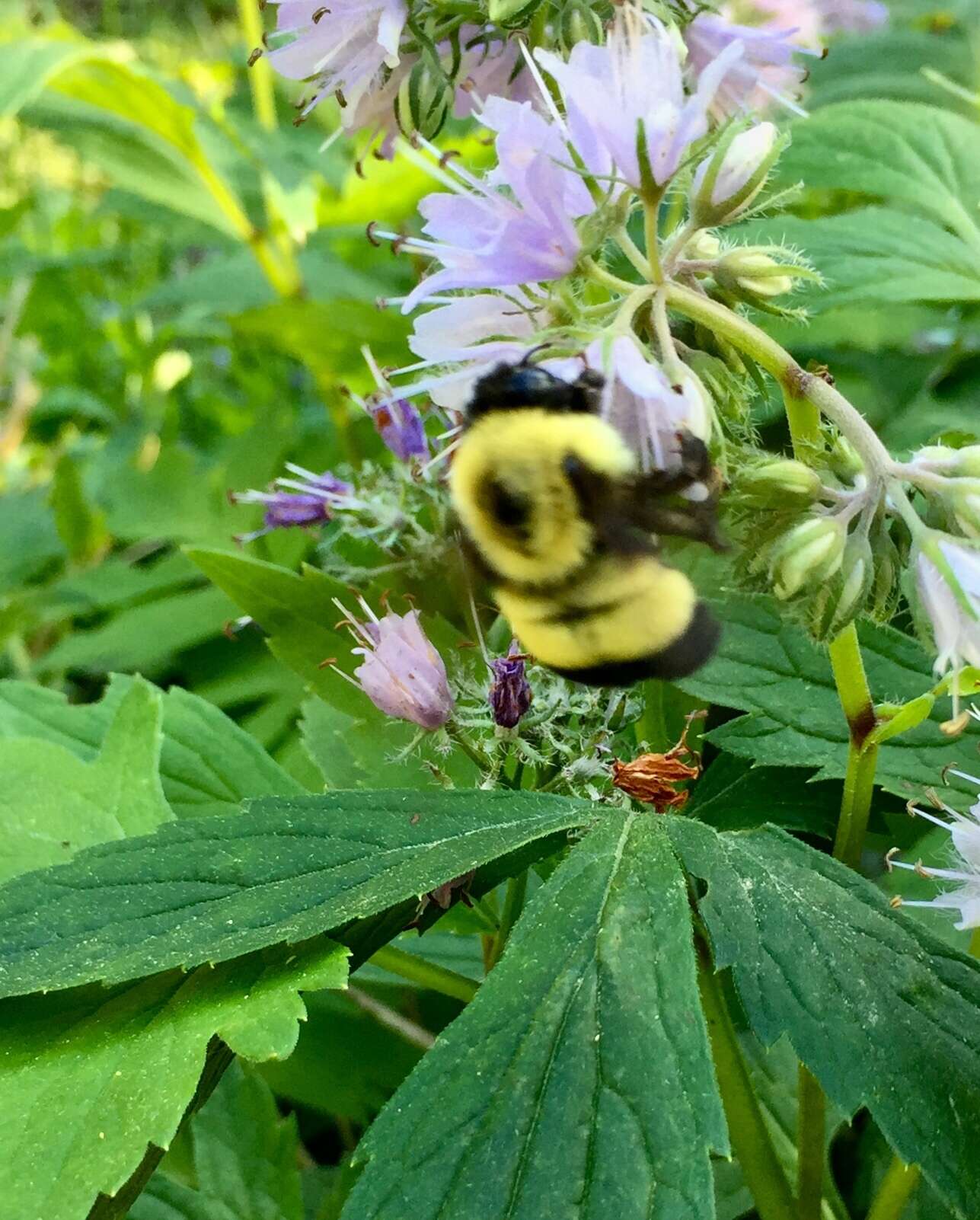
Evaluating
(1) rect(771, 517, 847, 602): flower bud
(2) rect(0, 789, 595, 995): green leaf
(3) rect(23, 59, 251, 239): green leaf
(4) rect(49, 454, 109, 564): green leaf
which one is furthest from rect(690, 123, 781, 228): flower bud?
(4) rect(49, 454, 109, 564): green leaf

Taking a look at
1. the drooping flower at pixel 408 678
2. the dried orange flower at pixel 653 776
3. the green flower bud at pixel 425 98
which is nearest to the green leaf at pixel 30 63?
the green flower bud at pixel 425 98

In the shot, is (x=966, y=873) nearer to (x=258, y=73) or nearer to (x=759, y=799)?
(x=759, y=799)

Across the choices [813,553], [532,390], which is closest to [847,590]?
[813,553]

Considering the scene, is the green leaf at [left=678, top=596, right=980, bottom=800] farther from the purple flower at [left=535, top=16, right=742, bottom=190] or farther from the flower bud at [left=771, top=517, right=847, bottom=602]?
the purple flower at [left=535, top=16, right=742, bottom=190]

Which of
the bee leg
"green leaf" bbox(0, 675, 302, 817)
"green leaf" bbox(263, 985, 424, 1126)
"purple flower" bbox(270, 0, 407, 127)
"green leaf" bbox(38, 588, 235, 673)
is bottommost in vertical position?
"green leaf" bbox(263, 985, 424, 1126)

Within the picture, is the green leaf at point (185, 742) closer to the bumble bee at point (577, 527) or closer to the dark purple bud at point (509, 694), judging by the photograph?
the dark purple bud at point (509, 694)

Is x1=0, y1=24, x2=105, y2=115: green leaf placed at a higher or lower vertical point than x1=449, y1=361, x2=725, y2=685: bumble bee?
higher

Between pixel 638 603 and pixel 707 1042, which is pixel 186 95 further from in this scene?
pixel 707 1042
